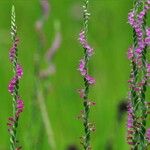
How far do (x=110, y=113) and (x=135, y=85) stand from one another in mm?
5591

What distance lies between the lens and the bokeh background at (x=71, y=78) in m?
7.17

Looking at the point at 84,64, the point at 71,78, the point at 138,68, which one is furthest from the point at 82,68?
the point at 71,78

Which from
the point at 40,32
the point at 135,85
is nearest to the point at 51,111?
the point at 40,32

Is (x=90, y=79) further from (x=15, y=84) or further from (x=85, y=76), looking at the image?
(x=15, y=84)

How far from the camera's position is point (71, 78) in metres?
9.88

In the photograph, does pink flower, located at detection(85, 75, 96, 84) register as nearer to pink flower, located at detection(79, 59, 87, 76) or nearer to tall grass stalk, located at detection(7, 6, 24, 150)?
pink flower, located at detection(79, 59, 87, 76)

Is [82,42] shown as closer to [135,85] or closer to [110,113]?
[135,85]

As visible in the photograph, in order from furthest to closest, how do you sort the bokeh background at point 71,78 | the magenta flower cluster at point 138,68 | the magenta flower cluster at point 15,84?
the bokeh background at point 71,78 → the magenta flower cluster at point 138,68 → the magenta flower cluster at point 15,84

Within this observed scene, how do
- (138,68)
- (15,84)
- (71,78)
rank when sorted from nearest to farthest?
→ (15,84) < (138,68) < (71,78)

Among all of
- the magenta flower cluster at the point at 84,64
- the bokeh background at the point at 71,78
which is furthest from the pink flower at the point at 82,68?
the bokeh background at the point at 71,78

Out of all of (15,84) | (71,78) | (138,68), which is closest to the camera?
(15,84)

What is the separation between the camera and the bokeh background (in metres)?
7.17

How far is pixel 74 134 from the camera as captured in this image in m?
8.12

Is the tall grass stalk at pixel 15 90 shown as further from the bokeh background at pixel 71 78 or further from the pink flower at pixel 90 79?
the bokeh background at pixel 71 78
